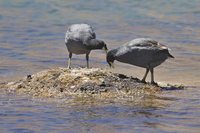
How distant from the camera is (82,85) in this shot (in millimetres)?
12359

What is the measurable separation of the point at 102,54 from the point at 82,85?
672 cm

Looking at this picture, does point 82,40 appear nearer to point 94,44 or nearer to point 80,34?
point 80,34

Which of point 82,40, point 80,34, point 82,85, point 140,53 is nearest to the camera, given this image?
point 82,85

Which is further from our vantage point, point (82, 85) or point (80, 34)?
point (80, 34)

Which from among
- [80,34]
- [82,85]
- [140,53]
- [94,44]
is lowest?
[82,85]

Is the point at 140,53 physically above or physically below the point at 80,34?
below

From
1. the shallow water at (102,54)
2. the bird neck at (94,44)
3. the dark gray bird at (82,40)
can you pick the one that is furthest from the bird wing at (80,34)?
the shallow water at (102,54)

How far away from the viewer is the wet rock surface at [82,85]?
12.3 metres

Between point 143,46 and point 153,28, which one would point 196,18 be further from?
point 143,46

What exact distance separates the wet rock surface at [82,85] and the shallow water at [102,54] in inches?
18.1

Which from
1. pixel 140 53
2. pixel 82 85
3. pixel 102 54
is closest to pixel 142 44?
pixel 140 53

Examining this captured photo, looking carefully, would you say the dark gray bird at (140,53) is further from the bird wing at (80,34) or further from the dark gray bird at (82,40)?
the bird wing at (80,34)

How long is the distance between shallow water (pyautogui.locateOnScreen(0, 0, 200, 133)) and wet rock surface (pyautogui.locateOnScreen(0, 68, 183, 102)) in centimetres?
46

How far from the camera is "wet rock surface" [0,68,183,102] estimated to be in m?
12.3
